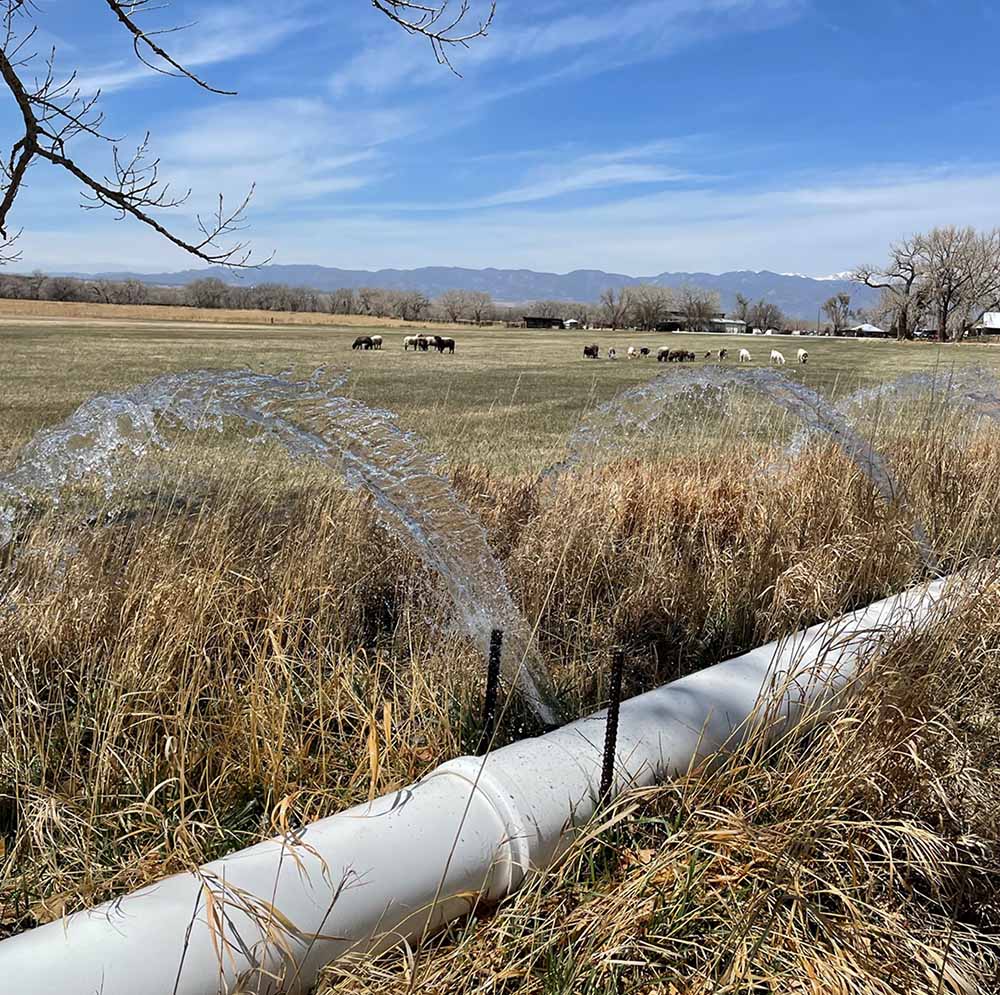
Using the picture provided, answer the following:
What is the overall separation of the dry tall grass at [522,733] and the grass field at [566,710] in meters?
0.01

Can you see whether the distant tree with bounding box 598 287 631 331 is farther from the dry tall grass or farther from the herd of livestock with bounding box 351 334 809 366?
the dry tall grass

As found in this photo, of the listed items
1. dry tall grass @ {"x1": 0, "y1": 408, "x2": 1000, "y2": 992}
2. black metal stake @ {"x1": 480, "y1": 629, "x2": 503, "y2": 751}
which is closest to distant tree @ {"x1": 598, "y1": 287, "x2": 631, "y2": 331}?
dry tall grass @ {"x1": 0, "y1": 408, "x2": 1000, "y2": 992}

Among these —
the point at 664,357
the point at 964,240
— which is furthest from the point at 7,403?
the point at 964,240

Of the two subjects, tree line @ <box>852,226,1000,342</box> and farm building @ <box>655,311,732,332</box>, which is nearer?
tree line @ <box>852,226,1000,342</box>

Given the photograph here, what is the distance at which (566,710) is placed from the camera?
10.0 ft

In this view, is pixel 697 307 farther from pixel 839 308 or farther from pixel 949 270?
pixel 949 270

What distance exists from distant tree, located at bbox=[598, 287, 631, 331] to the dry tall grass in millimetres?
100426

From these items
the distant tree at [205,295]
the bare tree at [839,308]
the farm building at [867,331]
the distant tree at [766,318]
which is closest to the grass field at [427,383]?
the distant tree at [205,295]

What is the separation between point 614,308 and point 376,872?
4260 inches

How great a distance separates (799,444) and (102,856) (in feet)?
16.4

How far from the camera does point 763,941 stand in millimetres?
1903

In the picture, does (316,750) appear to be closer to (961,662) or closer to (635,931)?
(635,931)

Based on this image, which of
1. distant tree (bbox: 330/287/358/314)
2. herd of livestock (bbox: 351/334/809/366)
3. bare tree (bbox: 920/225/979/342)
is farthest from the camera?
distant tree (bbox: 330/287/358/314)

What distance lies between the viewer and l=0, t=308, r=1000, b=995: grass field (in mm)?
1977
